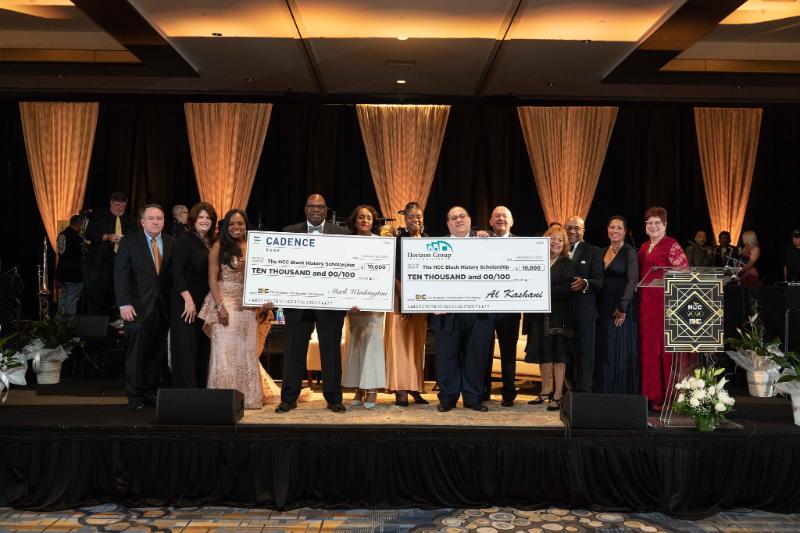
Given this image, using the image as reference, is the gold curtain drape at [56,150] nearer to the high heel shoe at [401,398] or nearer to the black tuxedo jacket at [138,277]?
the black tuxedo jacket at [138,277]

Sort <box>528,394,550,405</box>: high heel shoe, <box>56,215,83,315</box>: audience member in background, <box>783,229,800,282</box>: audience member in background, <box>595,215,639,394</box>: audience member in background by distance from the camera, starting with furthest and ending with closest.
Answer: <box>783,229,800,282</box>: audience member in background → <box>56,215,83,315</box>: audience member in background → <box>528,394,550,405</box>: high heel shoe → <box>595,215,639,394</box>: audience member in background

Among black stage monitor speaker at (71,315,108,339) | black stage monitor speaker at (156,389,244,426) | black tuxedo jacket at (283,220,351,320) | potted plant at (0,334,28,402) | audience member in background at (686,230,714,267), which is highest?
audience member in background at (686,230,714,267)

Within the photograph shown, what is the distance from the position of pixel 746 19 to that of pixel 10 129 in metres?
10.0

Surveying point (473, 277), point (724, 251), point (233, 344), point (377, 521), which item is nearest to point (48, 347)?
point (233, 344)

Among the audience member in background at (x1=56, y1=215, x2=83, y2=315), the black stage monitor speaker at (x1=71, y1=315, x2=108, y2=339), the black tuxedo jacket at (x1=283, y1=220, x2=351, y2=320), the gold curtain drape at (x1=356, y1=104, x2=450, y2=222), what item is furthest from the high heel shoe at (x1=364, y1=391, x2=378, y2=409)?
the gold curtain drape at (x1=356, y1=104, x2=450, y2=222)

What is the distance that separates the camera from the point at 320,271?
5.26 meters

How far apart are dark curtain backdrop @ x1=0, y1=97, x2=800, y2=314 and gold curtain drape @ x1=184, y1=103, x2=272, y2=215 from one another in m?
0.22

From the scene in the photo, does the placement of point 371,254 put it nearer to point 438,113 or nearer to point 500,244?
point 500,244

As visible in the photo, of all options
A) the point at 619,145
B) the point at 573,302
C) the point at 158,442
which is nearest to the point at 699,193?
the point at 619,145

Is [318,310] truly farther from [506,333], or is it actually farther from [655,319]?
[655,319]

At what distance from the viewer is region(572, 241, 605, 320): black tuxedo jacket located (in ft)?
18.1

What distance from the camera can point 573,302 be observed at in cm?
562

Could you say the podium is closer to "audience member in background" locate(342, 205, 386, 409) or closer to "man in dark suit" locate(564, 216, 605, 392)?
"man in dark suit" locate(564, 216, 605, 392)

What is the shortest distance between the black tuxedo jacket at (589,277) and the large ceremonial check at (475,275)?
0.37m
